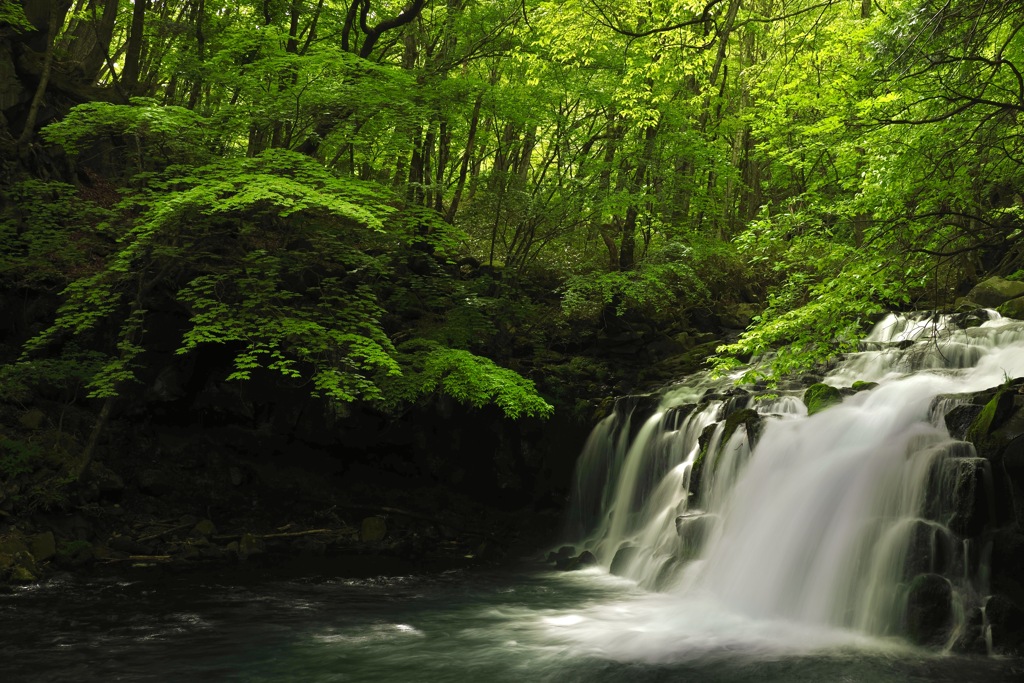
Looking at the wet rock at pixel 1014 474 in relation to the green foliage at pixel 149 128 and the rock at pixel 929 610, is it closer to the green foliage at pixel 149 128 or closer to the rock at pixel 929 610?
the rock at pixel 929 610

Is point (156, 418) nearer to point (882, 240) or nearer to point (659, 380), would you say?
point (659, 380)

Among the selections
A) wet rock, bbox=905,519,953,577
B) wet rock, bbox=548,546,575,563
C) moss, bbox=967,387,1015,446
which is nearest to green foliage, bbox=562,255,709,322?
wet rock, bbox=548,546,575,563

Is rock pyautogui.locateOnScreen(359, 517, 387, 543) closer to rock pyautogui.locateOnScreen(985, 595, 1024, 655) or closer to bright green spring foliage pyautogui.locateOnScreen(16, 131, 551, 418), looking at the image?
bright green spring foliage pyautogui.locateOnScreen(16, 131, 551, 418)

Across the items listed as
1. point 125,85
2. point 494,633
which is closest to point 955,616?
point 494,633

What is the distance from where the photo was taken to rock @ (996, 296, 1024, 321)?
1227 cm

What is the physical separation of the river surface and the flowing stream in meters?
0.03

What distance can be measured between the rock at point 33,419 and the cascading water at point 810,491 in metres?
9.10

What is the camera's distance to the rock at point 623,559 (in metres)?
11.1

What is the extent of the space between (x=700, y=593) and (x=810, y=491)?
1.95 metres

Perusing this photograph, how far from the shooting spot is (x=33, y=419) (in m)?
11.1

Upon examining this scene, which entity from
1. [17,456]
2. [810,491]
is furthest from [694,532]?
[17,456]

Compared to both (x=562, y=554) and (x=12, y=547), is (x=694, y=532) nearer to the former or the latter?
(x=562, y=554)

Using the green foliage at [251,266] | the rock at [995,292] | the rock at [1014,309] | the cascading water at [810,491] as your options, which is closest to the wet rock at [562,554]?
the cascading water at [810,491]

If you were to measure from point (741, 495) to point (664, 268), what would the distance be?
5872 mm
